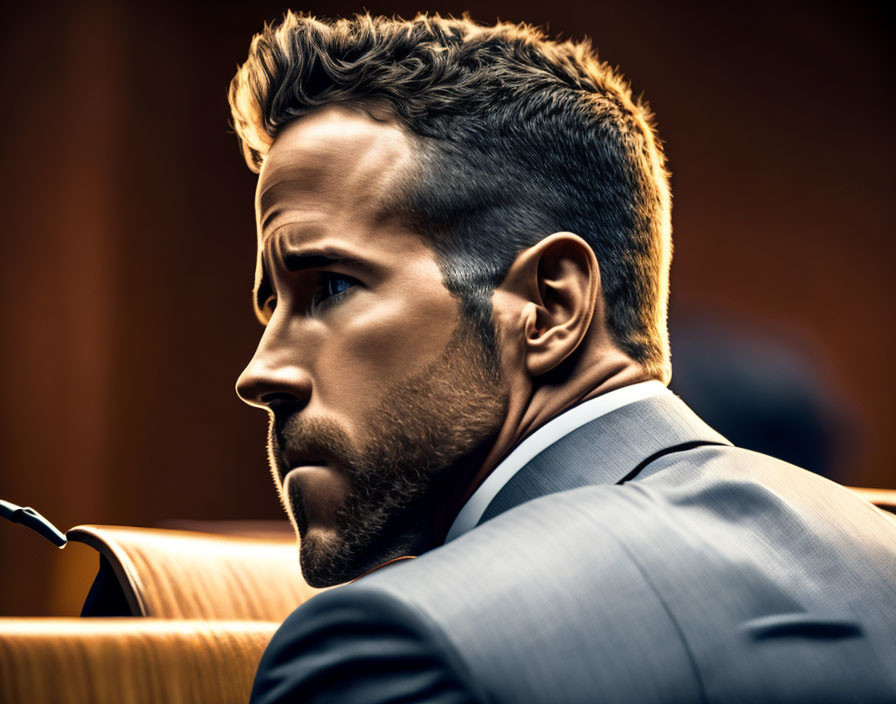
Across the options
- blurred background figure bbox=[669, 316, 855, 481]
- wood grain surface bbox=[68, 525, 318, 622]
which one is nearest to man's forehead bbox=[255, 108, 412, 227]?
wood grain surface bbox=[68, 525, 318, 622]

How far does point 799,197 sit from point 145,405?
2.02 metres

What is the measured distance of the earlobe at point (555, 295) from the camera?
865 millimetres

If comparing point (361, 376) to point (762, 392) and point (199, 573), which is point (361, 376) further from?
point (762, 392)

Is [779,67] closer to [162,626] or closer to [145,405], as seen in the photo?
[145,405]

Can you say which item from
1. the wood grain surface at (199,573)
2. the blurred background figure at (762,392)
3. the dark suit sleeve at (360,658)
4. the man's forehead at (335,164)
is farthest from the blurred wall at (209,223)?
the dark suit sleeve at (360,658)

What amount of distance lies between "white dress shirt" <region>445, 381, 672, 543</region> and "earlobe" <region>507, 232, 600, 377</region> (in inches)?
2.1

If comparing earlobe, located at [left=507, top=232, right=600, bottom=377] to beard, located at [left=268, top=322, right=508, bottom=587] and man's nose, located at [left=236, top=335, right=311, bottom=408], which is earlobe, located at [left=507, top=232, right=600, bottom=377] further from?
man's nose, located at [left=236, top=335, right=311, bottom=408]

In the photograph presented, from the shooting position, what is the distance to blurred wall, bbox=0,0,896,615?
2.77 meters

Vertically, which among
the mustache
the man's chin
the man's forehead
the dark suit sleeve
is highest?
the man's forehead

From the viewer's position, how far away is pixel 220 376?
3.03 m

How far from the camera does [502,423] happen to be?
86 centimetres

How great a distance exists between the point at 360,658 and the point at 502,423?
339mm

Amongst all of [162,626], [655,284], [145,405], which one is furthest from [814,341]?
[162,626]

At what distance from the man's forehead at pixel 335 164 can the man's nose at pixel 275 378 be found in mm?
131
